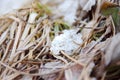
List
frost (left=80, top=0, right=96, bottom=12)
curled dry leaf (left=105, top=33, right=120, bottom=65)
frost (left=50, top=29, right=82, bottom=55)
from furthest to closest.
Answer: frost (left=80, top=0, right=96, bottom=12) → frost (left=50, top=29, right=82, bottom=55) → curled dry leaf (left=105, top=33, right=120, bottom=65)

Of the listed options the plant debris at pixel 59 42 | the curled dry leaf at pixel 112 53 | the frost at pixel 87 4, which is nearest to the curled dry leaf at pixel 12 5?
the plant debris at pixel 59 42

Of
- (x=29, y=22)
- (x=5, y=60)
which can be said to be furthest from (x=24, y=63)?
(x=29, y=22)

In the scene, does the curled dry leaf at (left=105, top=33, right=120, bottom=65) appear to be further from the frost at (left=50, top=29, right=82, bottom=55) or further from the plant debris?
the frost at (left=50, top=29, right=82, bottom=55)

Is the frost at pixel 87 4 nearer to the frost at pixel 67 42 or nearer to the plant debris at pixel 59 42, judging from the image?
the plant debris at pixel 59 42

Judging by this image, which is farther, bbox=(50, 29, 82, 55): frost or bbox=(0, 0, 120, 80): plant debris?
bbox=(50, 29, 82, 55): frost

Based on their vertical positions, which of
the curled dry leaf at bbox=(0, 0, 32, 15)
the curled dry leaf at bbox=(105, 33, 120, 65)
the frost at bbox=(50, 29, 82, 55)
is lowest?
the curled dry leaf at bbox=(105, 33, 120, 65)

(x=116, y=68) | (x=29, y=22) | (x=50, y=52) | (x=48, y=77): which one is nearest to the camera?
(x=116, y=68)

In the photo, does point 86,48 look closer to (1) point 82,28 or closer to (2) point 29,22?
(1) point 82,28

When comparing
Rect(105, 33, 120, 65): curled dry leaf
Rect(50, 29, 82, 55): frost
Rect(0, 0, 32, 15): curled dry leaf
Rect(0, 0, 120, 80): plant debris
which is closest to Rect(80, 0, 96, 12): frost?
Rect(0, 0, 120, 80): plant debris
